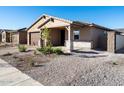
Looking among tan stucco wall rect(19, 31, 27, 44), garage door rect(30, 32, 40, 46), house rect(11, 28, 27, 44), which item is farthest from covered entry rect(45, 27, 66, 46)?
tan stucco wall rect(19, 31, 27, 44)

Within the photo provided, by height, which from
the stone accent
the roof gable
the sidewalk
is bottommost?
the sidewalk

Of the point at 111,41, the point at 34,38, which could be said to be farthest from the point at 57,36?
the point at 111,41

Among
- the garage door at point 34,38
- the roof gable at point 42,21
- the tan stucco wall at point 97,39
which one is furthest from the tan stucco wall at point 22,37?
the tan stucco wall at point 97,39

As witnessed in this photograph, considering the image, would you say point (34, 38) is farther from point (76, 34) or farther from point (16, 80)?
point (16, 80)

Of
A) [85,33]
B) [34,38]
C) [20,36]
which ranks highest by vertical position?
[20,36]

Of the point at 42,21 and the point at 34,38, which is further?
the point at 34,38

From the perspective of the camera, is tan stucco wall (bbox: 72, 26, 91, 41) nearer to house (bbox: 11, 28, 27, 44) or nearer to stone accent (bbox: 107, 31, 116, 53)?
stone accent (bbox: 107, 31, 116, 53)

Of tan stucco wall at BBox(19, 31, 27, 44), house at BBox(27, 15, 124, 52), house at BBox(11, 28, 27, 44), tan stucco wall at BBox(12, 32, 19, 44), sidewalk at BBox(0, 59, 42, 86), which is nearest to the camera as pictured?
sidewalk at BBox(0, 59, 42, 86)

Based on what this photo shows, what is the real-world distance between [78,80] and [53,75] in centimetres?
122

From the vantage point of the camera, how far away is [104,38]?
17.9 m
